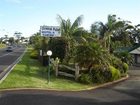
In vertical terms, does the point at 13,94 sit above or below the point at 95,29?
below

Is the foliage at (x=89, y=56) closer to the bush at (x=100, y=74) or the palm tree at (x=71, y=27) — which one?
the bush at (x=100, y=74)

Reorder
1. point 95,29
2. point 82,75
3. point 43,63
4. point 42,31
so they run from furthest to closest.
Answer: point 95,29 < point 43,63 < point 82,75 < point 42,31

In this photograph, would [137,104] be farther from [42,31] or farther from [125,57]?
[125,57]

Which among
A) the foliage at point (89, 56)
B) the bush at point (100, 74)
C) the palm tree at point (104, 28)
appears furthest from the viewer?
the palm tree at point (104, 28)

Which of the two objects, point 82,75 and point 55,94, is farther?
point 82,75

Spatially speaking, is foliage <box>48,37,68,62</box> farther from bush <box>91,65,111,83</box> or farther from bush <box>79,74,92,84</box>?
bush <box>79,74,92,84</box>

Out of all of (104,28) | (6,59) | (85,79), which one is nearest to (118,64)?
(85,79)

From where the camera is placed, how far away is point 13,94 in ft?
59.4

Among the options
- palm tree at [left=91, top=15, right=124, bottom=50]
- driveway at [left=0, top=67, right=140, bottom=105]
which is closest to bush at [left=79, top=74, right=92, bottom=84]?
driveway at [left=0, top=67, right=140, bottom=105]

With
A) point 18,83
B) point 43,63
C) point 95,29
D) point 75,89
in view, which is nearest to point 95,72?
point 75,89

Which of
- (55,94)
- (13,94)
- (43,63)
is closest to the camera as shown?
(13,94)

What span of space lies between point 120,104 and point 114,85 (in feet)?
28.8

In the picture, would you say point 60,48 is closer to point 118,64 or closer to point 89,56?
point 118,64

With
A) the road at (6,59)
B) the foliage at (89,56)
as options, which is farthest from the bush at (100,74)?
the road at (6,59)
